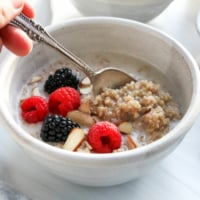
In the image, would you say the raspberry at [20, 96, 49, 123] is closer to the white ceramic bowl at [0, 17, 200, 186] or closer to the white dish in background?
the white ceramic bowl at [0, 17, 200, 186]

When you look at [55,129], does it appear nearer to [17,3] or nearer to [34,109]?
A: [34,109]

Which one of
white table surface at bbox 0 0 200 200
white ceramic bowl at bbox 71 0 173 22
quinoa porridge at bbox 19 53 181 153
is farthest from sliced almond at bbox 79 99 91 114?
white ceramic bowl at bbox 71 0 173 22

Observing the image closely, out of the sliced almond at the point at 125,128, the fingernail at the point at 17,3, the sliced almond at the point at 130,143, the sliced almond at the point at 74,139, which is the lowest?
the sliced almond at the point at 130,143

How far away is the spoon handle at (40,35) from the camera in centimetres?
71

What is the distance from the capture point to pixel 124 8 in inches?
36.6

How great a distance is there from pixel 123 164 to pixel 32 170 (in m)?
0.18

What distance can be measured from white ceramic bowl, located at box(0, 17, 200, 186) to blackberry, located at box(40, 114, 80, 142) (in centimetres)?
5

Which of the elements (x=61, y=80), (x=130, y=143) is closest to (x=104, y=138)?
(x=130, y=143)

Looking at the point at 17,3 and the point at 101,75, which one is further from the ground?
the point at 17,3

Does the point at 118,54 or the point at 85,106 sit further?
the point at 118,54

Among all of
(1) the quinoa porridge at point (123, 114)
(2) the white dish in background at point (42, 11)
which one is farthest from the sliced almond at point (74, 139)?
(2) the white dish in background at point (42, 11)

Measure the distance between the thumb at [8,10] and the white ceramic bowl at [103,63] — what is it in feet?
0.37

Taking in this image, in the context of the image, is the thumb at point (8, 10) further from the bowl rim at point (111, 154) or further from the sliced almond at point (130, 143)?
the sliced almond at point (130, 143)

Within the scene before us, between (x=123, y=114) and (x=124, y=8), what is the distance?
10.5 inches
